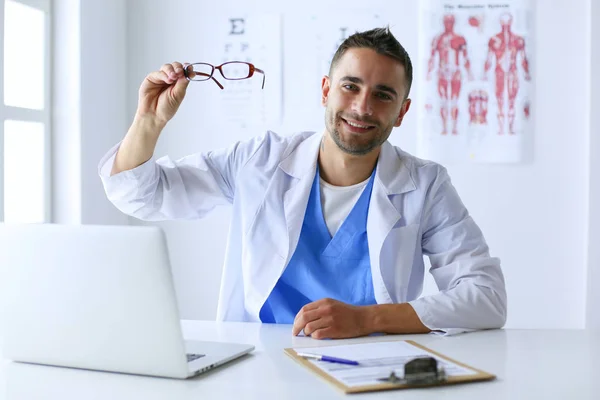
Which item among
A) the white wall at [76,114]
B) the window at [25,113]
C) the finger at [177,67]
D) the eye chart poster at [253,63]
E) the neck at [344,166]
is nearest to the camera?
the finger at [177,67]

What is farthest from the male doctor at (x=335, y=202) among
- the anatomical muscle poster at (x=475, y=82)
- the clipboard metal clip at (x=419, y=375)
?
the anatomical muscle poster at (x=475, y=82)

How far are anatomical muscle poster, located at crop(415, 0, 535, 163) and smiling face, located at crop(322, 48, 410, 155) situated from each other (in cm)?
126

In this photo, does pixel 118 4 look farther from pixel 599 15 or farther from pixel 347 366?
pixel 347 366

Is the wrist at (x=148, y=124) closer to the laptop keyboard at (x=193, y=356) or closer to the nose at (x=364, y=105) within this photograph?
the nose at (x=364, y=105)

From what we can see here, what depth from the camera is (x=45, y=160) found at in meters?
2.95

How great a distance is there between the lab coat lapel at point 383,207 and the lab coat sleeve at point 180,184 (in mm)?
355

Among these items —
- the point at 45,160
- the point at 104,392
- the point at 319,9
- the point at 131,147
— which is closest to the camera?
the point at 104,392

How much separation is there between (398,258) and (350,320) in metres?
0.37

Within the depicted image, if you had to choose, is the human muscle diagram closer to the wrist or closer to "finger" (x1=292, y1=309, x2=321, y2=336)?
the wrist

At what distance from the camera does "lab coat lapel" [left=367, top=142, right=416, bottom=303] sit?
182cm

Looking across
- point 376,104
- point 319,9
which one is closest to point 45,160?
point 319,9

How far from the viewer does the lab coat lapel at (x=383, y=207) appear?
1823mm

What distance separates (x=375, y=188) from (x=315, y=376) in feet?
2.68

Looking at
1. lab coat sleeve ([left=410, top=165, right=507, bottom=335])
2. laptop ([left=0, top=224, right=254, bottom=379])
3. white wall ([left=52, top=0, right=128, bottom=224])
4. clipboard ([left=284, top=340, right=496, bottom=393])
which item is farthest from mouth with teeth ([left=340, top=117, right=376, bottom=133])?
white wall ([left=52, top=0, right=128, bottom=224])
